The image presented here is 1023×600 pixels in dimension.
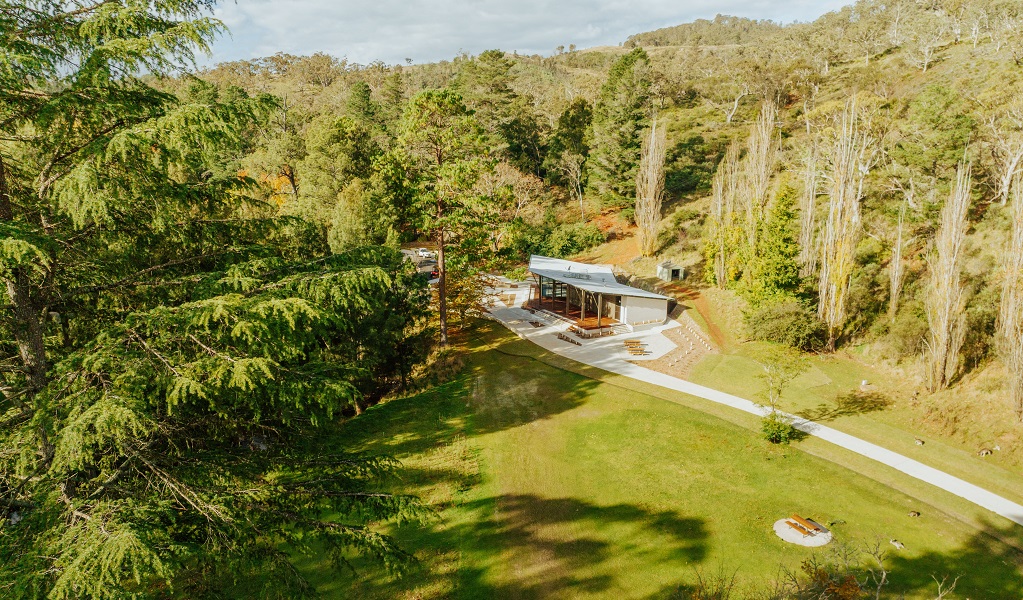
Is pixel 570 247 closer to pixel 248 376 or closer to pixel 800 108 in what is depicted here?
pixel 800 108

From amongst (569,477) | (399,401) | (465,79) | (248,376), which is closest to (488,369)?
(399,401)

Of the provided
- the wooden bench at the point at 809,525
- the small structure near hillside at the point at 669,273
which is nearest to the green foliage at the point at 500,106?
the small structure near hillside at the point at 669,273

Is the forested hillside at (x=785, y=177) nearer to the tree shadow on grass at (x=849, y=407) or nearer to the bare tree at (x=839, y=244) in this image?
the bare tree at (x=839, y=244)

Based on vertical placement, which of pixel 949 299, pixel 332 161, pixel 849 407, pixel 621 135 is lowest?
pixel 849 407

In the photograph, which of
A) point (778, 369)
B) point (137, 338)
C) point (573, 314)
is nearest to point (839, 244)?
point (778, 369)

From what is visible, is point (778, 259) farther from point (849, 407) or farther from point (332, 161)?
point (332, 161)
